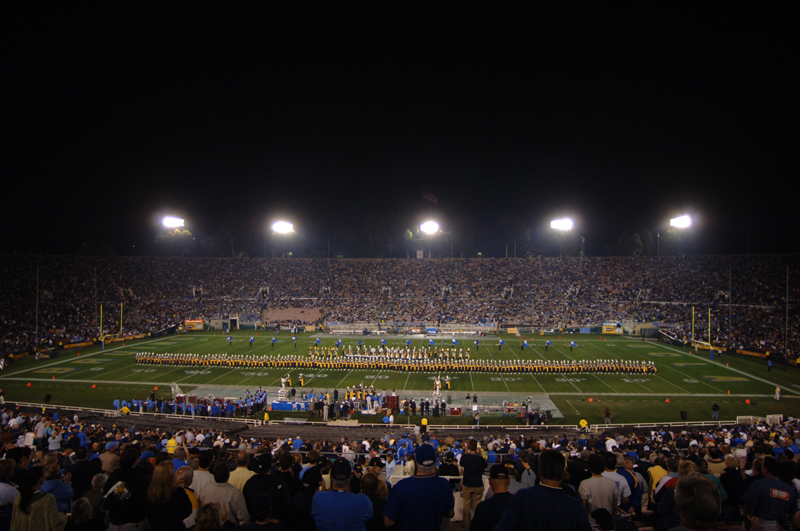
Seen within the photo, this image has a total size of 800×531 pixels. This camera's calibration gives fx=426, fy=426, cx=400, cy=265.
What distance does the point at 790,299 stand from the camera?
3688cm

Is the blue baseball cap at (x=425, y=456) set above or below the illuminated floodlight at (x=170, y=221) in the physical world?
below

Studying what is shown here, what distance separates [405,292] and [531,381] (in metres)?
31.6

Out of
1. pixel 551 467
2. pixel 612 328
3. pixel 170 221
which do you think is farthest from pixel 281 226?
pixel 551 467

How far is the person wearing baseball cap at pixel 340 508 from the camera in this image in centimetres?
334

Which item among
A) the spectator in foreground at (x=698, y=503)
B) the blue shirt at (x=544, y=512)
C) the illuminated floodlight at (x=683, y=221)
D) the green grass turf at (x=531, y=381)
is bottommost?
the green grass turf at (x=531, y=381)

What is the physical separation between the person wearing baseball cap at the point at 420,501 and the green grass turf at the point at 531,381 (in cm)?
1591

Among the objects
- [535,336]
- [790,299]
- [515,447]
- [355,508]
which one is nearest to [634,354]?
[535,336]

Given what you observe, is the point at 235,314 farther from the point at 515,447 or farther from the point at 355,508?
the point at 355,508

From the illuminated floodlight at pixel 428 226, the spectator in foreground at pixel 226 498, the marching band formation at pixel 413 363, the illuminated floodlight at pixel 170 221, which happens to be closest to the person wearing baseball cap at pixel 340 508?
the spectator in foreground at pixel 226 498

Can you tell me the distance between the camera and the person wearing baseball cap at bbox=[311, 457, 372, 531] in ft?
11.0

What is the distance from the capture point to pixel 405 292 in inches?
2185

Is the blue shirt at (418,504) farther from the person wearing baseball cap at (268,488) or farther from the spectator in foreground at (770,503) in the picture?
the spectator in foreground at (770,503)

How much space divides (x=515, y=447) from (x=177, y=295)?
52.2 meters

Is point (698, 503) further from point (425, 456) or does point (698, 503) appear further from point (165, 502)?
point (165, 502)
